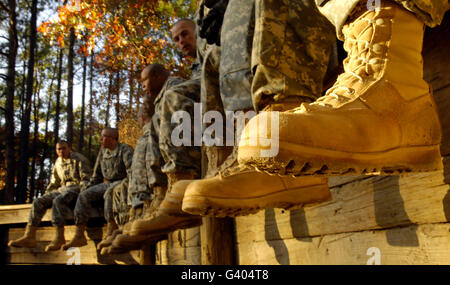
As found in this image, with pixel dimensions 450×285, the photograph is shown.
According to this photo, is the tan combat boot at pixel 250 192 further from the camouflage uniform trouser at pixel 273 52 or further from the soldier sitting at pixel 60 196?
the soldier sitting at pixel 60 196

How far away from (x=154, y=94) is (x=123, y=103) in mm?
9164

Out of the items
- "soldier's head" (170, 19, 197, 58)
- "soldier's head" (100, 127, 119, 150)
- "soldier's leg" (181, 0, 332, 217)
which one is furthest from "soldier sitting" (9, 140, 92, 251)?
"soldier's leg" (181, 0, 332, 217)

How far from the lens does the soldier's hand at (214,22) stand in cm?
175

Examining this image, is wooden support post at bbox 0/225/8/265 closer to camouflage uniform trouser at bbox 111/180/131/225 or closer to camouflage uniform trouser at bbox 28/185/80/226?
camouflage uniform trouser at bbox 28/185/80/226

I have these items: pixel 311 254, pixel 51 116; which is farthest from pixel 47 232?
pixel 51 116

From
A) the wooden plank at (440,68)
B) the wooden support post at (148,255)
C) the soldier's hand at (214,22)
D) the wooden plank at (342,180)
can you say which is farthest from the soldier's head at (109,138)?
the wooden plank at (440,68)

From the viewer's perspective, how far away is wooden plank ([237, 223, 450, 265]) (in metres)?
1.28

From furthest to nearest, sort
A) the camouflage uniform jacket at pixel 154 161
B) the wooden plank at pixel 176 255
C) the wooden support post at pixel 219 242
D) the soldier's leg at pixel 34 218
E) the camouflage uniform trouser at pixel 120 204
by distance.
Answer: the soldier's leg at pixel 34 218 < the camouflage uniform trouser at pixel 120 204 < the wooden plank at pixel 176 255 < the wooden support post at pixel 219 242 < the camouflage uniform jacket at pixel 154 161

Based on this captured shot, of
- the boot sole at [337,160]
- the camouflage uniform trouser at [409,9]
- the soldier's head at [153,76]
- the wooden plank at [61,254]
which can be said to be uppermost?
the soldier's head at [153,76]

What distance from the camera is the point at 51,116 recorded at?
18219 millimetres

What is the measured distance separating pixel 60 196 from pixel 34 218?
0.59 m

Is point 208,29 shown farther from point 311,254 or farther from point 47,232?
point 47,232

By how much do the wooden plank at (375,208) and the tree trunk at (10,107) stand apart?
9993 mm

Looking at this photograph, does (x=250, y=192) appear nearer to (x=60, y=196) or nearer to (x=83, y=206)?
(x=83, y=206)
